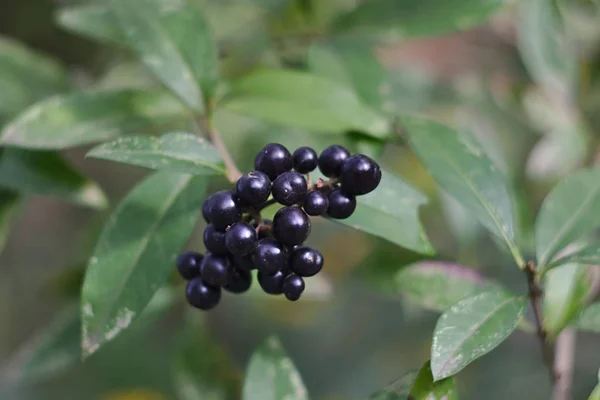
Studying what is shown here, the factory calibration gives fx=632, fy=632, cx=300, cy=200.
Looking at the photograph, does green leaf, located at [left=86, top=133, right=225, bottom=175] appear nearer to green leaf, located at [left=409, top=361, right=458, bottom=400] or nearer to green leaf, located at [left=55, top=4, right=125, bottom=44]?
green leaf, located at [left=409, top=361, right=458, bottom=400]

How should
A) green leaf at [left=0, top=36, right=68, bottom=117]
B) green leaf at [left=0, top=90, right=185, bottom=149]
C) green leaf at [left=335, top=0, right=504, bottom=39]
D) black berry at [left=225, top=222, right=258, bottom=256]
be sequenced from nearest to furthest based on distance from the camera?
black berry at [left=225, top=222, right=258, bottom=256], green leaf at [left=0, top=90, right=185, bottom=149], green leaf at [left=335, top=0, right=504, bottom=39], green leaf at [left=0, top=36, right=68, bottom=117]

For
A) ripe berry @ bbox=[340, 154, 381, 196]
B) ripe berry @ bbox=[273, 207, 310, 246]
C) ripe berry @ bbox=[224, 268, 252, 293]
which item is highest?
ripe berry @ bbox=[340, 154, 381, 196]

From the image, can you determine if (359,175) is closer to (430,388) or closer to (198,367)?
(430,388)

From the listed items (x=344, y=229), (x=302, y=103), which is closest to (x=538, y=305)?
(x=302, y=103)

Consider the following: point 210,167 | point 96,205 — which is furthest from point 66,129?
point 210,167

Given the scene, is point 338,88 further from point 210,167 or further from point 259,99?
point 210,167

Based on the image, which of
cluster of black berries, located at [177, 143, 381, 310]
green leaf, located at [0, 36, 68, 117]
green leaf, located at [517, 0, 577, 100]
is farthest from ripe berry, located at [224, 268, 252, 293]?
green leaf, located at [517, 0, 577, 100]

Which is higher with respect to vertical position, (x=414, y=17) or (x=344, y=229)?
(x=414, y=17)

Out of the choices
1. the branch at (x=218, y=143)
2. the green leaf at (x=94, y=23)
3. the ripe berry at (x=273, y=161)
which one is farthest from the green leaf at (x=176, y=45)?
the ripe berry at (x=273, y=161)
